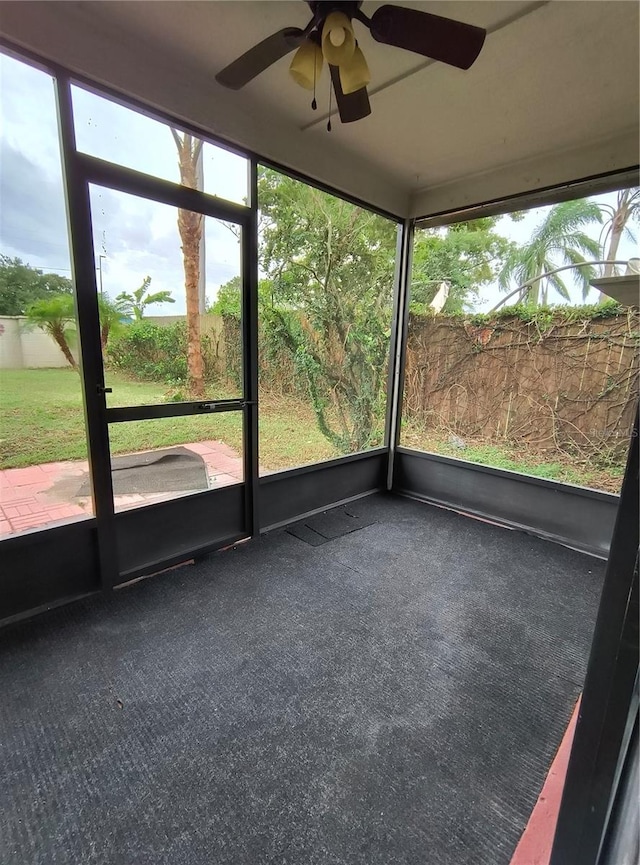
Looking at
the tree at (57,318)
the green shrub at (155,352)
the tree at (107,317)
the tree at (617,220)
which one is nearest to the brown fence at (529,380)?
the tree at (617,220)

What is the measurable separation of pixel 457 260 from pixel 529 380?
48.9 inches

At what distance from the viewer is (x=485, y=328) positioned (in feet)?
10.8

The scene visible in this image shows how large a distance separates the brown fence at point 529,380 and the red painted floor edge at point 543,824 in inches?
87.5

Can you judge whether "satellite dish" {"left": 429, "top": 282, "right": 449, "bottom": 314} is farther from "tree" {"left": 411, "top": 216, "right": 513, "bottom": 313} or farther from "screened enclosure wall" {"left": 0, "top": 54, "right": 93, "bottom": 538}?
"screened enclosure wall" {"left": 0, "top": 54, "right": 93, "bottom": 538}

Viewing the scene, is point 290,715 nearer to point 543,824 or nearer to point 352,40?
point 543,824

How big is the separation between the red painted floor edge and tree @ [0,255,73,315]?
2.63 m

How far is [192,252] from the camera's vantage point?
2332 millimetres

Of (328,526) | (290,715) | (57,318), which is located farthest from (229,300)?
(290,715)

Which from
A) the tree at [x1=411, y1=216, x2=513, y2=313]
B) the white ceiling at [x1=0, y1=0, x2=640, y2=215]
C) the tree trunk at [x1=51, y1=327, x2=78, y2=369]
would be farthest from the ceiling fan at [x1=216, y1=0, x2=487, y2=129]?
the tree at [x1=411, y1=216, x2=513, y2=313]

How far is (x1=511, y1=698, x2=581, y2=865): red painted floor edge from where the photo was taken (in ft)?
3.57

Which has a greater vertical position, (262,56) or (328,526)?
(262,56)

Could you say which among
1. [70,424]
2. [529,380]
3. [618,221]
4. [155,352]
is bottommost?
[70,424]

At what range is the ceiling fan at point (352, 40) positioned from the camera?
1324 mm

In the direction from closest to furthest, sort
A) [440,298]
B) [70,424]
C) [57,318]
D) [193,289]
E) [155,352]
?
[57,318] → [70,424] → [155,352] → [193,289] → [440,298]
